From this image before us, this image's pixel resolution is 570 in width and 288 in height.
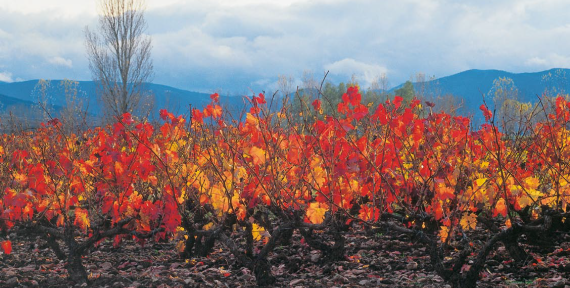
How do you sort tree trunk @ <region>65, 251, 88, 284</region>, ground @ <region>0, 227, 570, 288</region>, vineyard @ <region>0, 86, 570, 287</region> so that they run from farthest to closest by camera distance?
tree trunk @ <region>65, 251, 88, 284</region>
ground @ <region>0, 227, 570, 288</region>
vineyard @ <region>0, 86, 570, 287</region>

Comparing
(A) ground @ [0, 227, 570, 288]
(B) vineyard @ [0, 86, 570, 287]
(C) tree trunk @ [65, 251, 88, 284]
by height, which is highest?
(B) vineyard @ [0, 86, 570, 287]

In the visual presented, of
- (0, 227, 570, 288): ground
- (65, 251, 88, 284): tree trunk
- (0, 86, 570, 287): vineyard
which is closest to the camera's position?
(0, 86, 570, 287): vineyard

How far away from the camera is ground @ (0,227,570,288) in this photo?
352 cm

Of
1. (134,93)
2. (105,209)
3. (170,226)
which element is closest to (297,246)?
(170,226)

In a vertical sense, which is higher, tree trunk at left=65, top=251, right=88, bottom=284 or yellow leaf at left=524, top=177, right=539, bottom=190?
yellow leaf at left=524, top=177, right=539, bottom=190

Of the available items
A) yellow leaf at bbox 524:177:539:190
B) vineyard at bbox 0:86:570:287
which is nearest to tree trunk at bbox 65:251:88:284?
vineyard at bbox 0:86:570:287

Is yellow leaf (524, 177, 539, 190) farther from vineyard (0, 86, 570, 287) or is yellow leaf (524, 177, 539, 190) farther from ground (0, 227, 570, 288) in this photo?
ground (0, 227, 570, 288)

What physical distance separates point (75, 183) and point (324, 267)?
2.58 metres

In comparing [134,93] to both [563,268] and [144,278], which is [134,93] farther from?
[563,268]

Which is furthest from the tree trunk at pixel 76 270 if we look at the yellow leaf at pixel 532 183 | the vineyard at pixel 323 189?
the yellow leaf at pixel 532 183

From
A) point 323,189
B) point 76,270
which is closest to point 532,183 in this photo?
point 323,189

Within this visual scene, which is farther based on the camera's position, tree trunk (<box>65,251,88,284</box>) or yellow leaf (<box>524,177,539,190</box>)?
tree trunk (<box>65,251,88,284</box>)

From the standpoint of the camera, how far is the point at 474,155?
4539 millimetres

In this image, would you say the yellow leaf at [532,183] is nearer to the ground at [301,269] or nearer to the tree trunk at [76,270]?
the ground at [301,269]
